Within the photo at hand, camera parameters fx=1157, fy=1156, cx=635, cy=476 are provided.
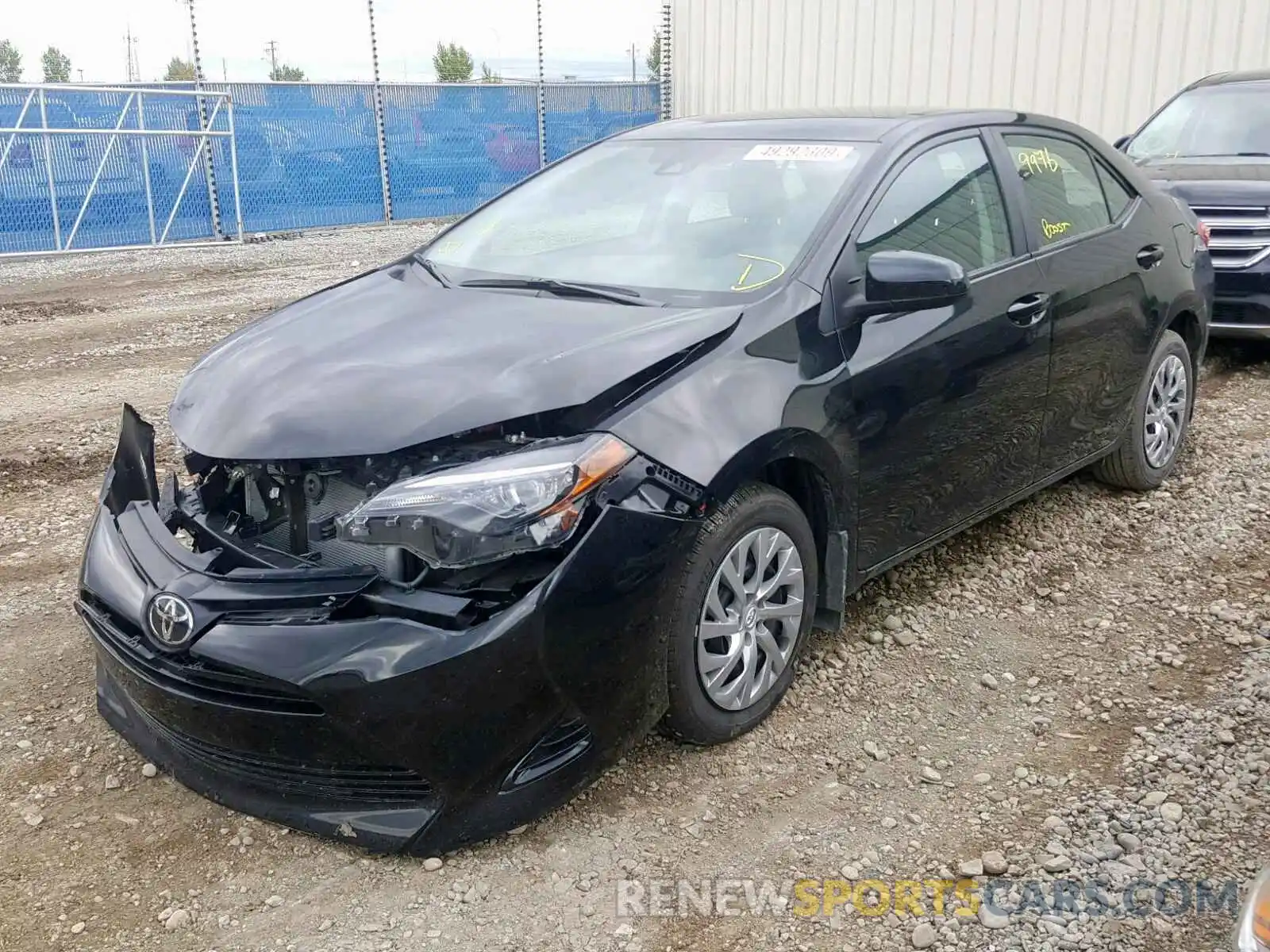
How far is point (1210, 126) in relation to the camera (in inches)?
332

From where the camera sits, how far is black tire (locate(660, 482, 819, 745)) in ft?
9.36

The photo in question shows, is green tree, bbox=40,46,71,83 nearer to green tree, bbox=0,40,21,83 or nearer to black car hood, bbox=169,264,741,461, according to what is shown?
green tree, bbox=0,40,21,83

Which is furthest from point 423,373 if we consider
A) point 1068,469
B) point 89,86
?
point 89,86

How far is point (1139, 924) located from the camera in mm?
2512

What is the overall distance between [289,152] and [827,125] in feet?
47.2

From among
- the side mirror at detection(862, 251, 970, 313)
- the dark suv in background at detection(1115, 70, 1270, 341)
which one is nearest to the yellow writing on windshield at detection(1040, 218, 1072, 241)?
the side mirror at detection(862, 251, 970, 313)

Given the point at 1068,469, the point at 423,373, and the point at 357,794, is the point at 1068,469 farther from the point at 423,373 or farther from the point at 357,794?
the point at 357,794

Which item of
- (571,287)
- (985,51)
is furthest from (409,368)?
(985,51)

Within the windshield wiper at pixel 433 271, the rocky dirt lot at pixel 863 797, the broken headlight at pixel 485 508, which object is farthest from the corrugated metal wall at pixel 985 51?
the broken headlight at pixel 485 508

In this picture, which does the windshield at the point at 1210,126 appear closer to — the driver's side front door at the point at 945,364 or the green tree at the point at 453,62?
the driver's side front door at the point at 945,364

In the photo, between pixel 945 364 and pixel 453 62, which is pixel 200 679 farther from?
pixel 453 62

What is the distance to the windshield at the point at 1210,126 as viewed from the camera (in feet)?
26.8

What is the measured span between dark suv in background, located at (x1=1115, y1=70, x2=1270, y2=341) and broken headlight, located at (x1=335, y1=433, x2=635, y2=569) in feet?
19.4

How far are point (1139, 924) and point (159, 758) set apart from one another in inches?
91.4
